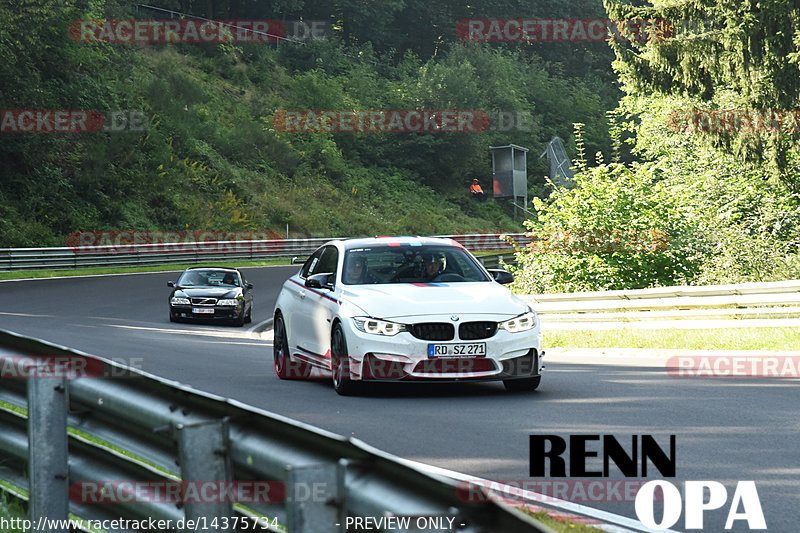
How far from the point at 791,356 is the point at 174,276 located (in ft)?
98.6

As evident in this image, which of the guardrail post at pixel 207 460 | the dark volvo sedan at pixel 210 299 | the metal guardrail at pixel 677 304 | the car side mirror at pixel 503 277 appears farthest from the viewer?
the dark volvo sedan at pixel 210 299

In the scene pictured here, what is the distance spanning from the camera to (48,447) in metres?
4.16

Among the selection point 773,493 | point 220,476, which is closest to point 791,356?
point 773,493

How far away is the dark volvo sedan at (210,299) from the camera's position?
89.7ft

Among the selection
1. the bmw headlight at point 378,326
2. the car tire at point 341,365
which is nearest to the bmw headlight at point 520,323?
the bmw headlight at point 378,326

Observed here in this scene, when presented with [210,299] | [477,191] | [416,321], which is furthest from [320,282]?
[477,191]

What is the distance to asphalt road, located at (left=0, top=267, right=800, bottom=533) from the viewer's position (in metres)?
7.39

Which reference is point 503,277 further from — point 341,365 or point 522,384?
point 341,365

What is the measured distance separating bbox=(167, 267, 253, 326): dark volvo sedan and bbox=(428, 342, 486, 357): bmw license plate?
16749mm

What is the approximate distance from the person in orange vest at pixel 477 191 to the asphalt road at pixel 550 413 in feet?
192

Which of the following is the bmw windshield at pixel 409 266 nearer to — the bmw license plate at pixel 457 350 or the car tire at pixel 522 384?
the car tire at pixel 522 384

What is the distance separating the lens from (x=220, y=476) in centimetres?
338

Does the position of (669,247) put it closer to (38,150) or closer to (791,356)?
(791,356)

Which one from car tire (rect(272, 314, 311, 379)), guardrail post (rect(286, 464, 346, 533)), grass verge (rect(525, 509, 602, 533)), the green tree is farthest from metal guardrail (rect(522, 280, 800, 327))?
guardrail post (rect(286, 464, 346, 533))
